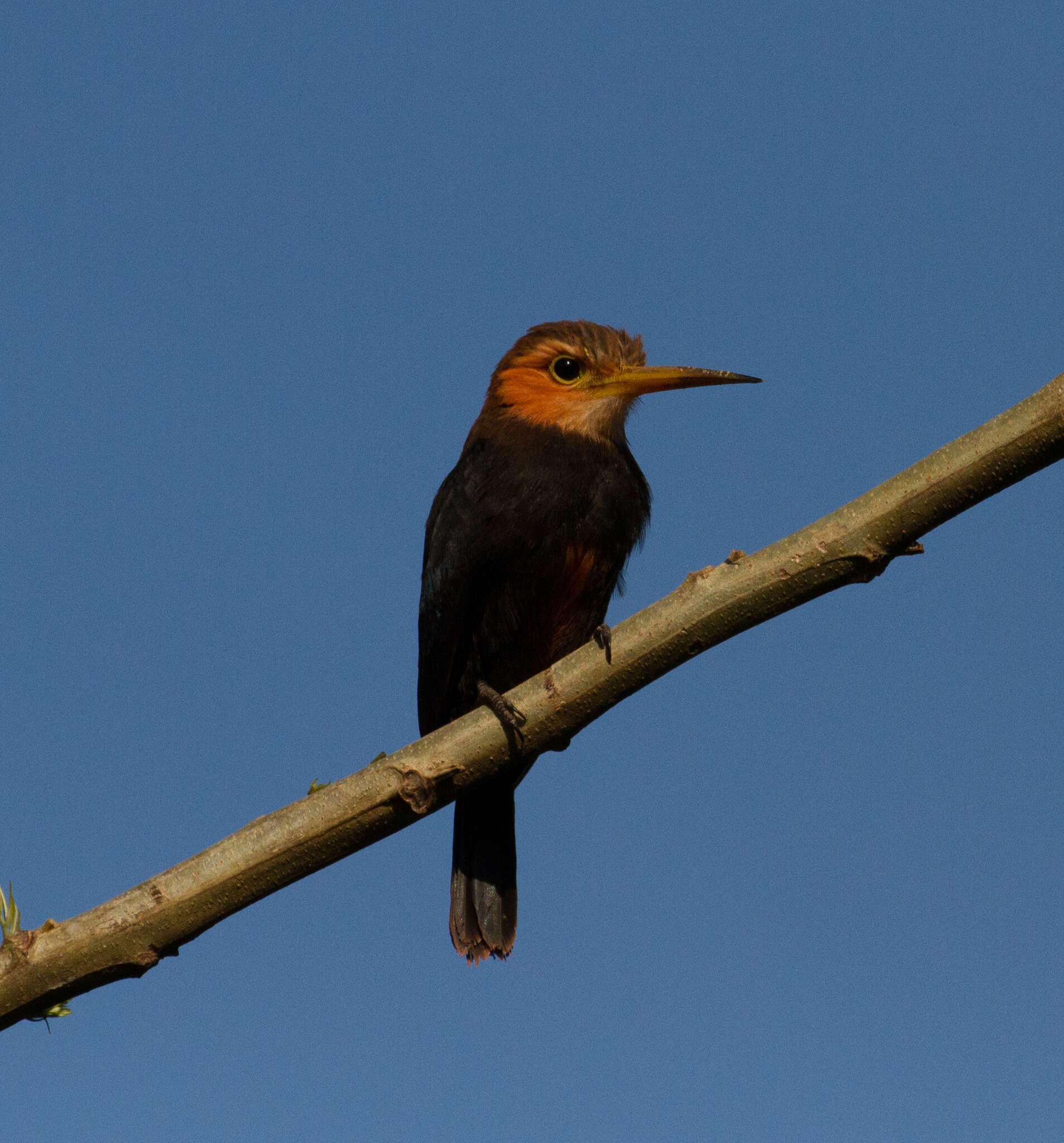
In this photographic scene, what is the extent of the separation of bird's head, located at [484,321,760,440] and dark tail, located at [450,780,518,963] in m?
1.57

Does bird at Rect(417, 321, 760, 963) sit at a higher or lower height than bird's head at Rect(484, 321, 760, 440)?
lower

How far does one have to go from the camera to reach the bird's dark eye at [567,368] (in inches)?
199

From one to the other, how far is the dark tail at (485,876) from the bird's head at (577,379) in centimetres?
157

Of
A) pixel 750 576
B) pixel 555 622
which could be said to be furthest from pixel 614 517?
pixel 750 576

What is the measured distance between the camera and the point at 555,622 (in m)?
4.66

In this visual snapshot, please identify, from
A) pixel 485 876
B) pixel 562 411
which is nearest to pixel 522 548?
pixel 562 411

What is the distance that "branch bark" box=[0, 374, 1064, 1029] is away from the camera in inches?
99.3

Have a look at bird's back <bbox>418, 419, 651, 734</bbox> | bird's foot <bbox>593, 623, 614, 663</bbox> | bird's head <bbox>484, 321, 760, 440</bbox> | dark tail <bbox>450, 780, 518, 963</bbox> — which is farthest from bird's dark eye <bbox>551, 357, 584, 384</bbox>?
bird's foot <bbox>593, 623, 614, 663</bbox>

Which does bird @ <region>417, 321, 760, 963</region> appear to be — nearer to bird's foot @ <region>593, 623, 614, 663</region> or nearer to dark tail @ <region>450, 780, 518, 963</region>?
dark tail @ <region>450, 780, 518, 963</region>

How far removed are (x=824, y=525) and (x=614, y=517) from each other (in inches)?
83.7

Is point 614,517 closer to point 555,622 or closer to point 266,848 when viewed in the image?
point 555,622

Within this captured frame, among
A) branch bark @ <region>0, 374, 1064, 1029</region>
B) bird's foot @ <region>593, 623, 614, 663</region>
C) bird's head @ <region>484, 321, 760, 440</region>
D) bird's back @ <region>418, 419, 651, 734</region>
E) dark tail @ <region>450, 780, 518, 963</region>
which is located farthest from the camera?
bird's head @ <region>484, 321, 760, 440</region>

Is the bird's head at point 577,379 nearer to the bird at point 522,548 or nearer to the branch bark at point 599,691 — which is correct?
the bird at point 522,548

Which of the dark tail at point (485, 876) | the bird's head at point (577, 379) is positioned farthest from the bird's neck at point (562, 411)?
the dark tail at point (485, 876)
